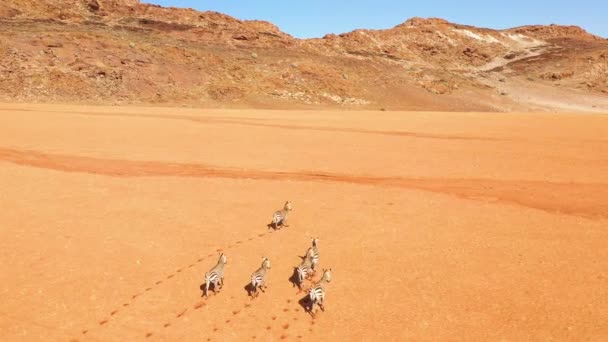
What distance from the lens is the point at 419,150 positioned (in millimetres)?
23906

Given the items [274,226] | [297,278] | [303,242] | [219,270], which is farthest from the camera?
[274,226]

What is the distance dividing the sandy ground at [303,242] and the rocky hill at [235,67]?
116 feet

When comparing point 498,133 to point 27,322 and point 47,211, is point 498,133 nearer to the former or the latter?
point 47,211

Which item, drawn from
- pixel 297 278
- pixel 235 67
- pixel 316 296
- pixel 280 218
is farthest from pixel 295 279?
pixel 235 67

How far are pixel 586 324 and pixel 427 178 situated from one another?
382 inches

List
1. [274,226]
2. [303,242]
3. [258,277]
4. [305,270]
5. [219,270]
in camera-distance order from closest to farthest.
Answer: [258,277], [219,270], [305,270], [303,242], [274,226]

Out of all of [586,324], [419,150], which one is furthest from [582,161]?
[586,324]

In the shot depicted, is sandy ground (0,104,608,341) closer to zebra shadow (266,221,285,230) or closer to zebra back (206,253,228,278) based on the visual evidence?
zebra shadow (266,221,285,230)

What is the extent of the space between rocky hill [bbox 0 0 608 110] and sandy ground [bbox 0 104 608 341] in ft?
116

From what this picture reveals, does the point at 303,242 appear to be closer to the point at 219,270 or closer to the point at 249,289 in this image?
the point at 249,289

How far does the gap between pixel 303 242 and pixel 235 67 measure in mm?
56189

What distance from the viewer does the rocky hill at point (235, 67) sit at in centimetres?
5528

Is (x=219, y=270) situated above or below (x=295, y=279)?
above

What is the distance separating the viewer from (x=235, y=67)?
213 feet
